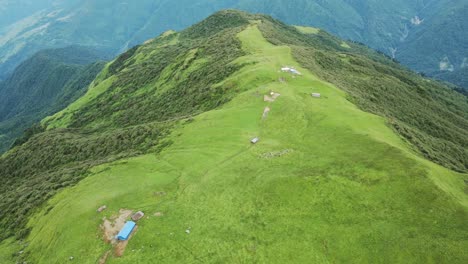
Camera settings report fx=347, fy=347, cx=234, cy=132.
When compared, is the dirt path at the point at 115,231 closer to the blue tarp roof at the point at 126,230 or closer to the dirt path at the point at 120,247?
the dirt path at the point at 120,247

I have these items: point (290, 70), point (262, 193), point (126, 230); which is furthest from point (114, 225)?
point (290, 70)

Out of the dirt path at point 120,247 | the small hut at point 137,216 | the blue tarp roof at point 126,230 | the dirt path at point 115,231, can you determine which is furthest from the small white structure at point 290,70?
the dirt path at point 120,247

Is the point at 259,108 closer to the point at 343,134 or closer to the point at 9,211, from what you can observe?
the point at 343,134

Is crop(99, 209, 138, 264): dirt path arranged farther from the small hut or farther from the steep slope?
the small hut

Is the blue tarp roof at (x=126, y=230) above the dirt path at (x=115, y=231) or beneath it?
above

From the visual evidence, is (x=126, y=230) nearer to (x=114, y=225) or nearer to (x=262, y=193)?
(x=114, y=225)

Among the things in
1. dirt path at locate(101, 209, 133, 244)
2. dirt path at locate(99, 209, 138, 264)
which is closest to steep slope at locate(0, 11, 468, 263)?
dirt path at locate(99, 209, 138, 264)

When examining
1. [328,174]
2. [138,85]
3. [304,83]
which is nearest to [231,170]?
[328,174]

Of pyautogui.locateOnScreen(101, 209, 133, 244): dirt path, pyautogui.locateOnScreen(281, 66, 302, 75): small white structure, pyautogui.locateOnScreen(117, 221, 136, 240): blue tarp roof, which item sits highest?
pyautogui.locateOnScreen(117, 221, 136, 240): blue tarp roof
